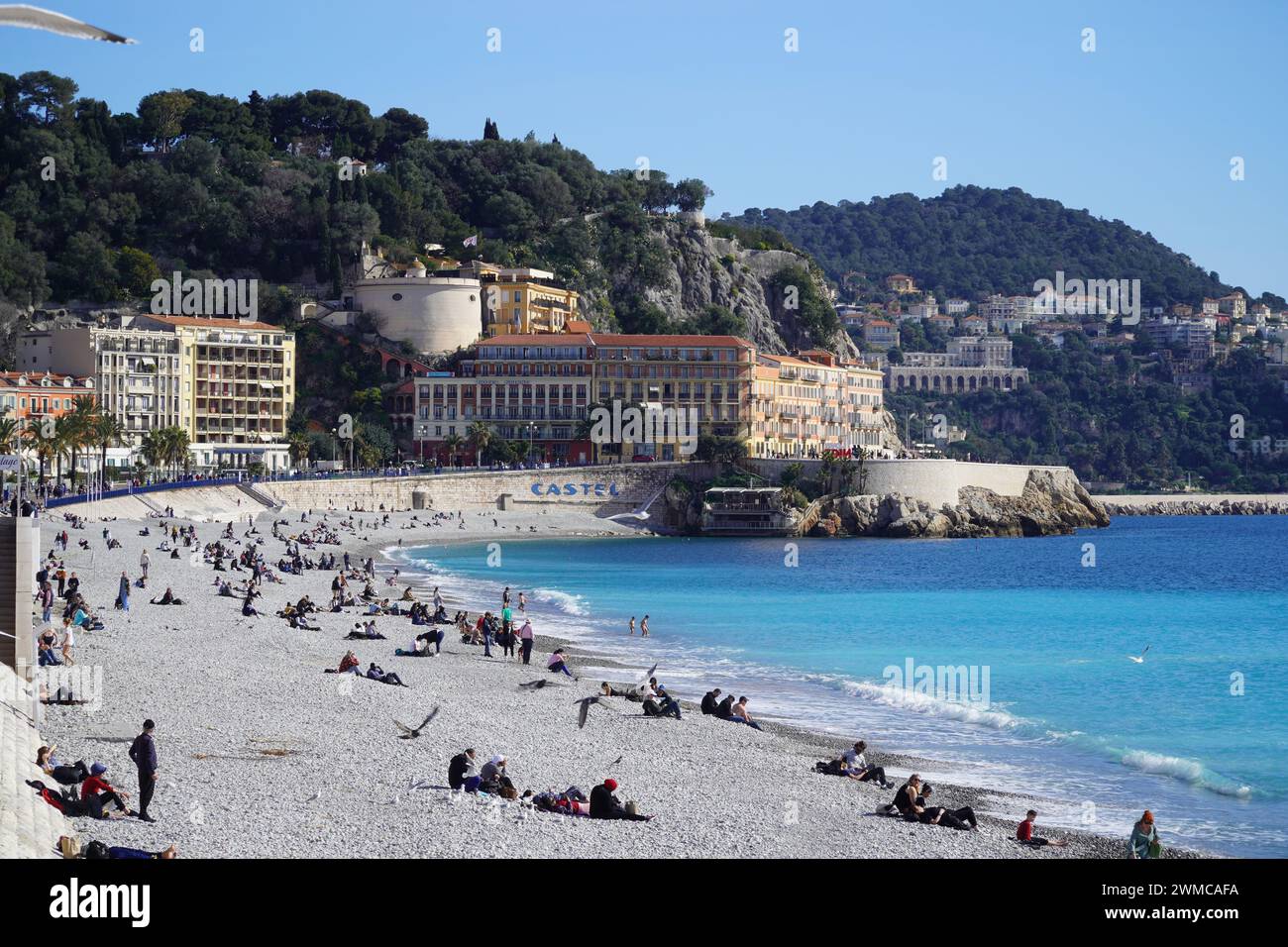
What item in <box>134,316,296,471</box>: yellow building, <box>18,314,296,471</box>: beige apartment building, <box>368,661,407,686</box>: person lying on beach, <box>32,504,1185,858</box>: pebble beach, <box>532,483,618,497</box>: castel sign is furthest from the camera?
<box>134,316,296,471</box>: yellow building

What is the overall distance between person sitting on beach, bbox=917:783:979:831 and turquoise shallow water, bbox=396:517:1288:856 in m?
1.66

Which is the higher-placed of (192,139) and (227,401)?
(192,139)

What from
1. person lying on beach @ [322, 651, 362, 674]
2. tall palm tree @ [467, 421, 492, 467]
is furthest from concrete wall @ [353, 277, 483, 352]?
person lying on beach @ [322, 651, 362, 674]

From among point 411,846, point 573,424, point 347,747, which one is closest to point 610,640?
point 347,747

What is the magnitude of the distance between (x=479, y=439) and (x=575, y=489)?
30.8 ft

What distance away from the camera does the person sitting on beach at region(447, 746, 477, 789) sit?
706 inches

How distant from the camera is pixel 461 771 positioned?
59.2ft

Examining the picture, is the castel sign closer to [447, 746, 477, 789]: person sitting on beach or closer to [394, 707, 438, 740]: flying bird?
[394, 707, 438, 740]: flying bird

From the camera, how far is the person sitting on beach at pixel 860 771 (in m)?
20.7

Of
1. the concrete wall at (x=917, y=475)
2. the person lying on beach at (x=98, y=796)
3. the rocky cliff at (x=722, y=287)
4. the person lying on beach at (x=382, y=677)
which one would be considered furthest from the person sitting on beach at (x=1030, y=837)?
the rocky cliff at (x=722, y=287)

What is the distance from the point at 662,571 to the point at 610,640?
25.5 meters

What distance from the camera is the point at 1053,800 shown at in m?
20.4

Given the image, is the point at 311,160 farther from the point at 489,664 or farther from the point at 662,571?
the point at 489,664

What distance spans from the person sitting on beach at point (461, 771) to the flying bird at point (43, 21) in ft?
37.2
